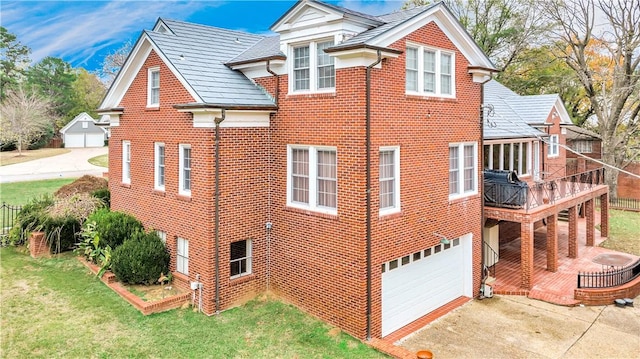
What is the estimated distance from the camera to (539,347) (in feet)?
35.6

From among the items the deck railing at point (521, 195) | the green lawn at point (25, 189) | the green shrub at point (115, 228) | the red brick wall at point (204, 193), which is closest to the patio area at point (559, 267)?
the deck railing at point (521, 195)

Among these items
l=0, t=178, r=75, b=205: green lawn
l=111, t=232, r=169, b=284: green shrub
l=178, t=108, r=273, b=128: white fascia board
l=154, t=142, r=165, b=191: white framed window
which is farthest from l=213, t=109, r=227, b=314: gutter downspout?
l=0, t=178, r=75, b=205: green lawn

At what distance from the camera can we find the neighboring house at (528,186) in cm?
1530

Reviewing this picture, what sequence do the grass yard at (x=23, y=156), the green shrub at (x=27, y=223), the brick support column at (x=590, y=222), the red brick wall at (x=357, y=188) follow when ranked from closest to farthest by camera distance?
the red brick wall at (x=357, y=188)
the green shrub at (x=27, y=223)
the brick support column at (x=590, y=222)
the grass yard at (x=23, y=156)

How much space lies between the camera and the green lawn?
27594 mm

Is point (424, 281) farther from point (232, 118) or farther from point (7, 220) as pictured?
point (7, 220)

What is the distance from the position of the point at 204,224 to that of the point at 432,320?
7.13 m

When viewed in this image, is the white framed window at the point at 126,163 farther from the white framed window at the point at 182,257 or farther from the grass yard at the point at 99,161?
the grass yard at the point at 99,161

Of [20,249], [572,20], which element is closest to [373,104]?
[20,249]

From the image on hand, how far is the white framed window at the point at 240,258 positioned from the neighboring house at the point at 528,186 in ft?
28.5

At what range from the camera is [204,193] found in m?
12.0

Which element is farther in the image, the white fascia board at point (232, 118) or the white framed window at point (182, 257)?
the white framed window at point (182, 257)

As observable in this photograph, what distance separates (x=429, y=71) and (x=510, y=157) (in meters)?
8.69

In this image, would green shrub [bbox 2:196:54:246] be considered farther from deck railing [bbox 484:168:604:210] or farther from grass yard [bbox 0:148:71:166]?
grass yard [bbox 0:148:71:166]
